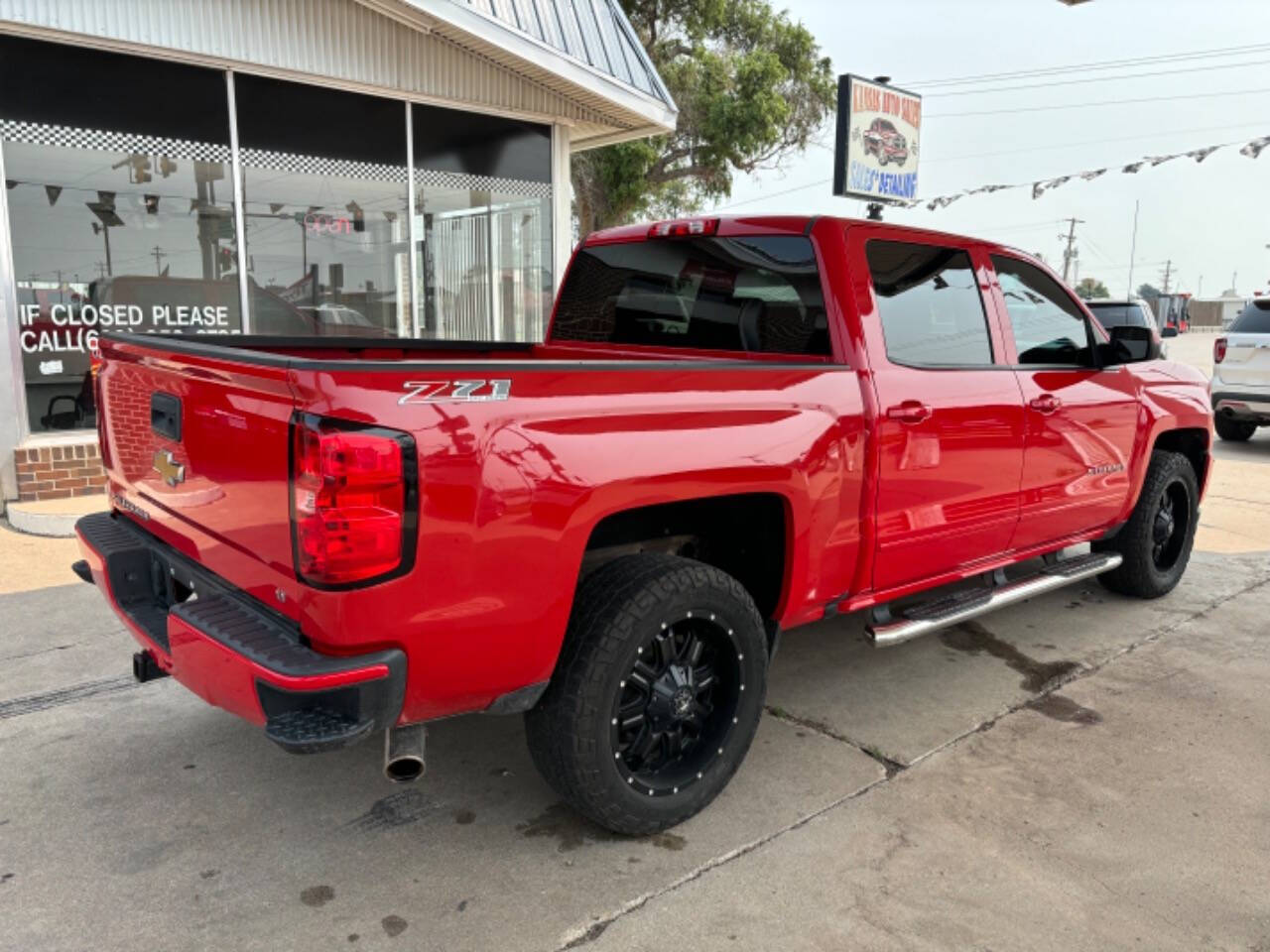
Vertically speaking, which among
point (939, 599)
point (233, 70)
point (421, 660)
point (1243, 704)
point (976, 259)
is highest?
point (233, 70)

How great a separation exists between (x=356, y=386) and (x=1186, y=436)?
4.90m

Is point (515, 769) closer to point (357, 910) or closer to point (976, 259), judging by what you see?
point (357, 910)

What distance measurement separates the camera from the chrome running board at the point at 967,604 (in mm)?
3490

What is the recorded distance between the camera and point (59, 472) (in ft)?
22.5

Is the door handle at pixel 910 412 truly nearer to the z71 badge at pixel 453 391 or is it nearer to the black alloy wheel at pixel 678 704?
the black alloy wheel at pixel 678 704

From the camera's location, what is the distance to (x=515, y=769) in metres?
3.30

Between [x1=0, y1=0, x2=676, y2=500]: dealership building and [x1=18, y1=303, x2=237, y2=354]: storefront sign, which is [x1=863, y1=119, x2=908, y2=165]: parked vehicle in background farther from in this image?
[x1=18, y1=303, x2=237, y2=354]: storefront sign

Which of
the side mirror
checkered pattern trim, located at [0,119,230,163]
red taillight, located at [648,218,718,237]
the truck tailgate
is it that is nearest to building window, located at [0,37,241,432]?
checkered pattern trim, located at [0,119,230,163]

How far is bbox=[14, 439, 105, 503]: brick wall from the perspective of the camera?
671 cm

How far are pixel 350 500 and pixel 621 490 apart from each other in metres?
0.74

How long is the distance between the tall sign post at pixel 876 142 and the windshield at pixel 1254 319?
4.55 meters

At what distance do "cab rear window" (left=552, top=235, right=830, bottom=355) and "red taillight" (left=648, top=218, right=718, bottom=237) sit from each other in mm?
34

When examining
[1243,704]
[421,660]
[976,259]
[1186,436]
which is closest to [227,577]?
[421,660]

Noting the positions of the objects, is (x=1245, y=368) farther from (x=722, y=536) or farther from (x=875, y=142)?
(x=722, y=536)
